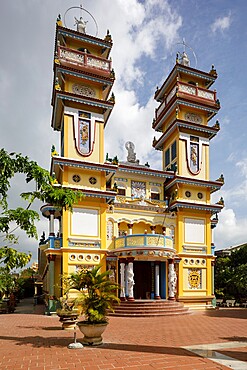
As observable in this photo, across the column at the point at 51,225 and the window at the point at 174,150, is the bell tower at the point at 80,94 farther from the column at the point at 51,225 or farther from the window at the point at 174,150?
the window at the point at 174,150

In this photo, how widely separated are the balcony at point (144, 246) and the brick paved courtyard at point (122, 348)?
224 inches

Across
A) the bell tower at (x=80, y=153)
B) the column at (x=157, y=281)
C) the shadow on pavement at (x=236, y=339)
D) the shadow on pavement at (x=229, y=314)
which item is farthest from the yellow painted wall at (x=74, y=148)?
the shadow on pavement at (x=236, y=339)

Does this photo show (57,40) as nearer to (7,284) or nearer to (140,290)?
(140,290)

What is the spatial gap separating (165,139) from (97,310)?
1854 centimetres

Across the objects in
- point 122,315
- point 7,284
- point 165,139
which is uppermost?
point 165,139

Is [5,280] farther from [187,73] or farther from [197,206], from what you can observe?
[187,73]

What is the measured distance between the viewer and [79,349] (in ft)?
29.0

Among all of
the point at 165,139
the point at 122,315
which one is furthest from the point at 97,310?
the point at 165,139

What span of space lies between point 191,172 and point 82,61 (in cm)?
1054

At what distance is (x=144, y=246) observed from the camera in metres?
19.3

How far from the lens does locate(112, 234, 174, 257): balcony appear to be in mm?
19266

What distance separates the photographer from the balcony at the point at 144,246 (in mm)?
19266

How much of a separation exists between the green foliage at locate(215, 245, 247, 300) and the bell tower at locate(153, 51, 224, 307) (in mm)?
3263

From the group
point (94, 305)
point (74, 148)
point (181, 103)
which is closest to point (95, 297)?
point (94, 305)
